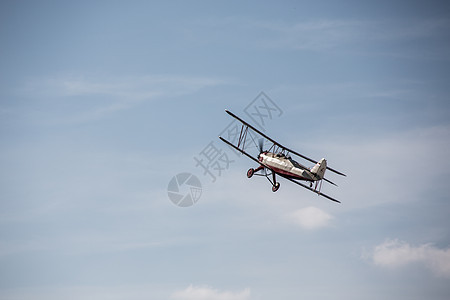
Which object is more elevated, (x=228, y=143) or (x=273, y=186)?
(x=228, y=143)

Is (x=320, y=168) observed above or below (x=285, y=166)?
below

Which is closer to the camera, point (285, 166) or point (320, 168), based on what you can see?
point (320, 168)

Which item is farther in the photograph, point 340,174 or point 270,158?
point 340,174

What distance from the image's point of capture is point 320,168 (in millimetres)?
77062

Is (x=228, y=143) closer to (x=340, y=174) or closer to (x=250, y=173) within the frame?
(x=250, y=173)

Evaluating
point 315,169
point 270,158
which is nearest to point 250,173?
point 270,158

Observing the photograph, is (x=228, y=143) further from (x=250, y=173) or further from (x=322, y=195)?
(x=322, y=195)

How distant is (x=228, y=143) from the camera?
8100 cm

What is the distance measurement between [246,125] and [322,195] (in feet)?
40.4

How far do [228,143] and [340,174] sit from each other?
634 inches

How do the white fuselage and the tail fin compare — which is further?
the white fuselage

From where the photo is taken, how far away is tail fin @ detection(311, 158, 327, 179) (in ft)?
252

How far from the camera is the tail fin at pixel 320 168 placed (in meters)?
76.9

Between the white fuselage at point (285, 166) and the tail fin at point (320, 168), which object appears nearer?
the tail fin at point (320, 168)
